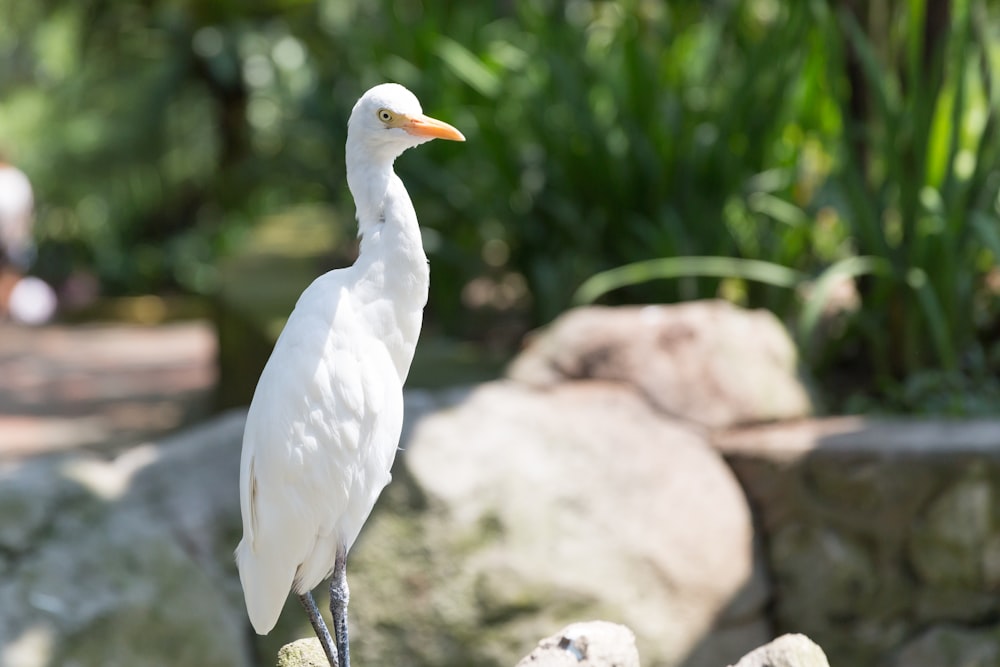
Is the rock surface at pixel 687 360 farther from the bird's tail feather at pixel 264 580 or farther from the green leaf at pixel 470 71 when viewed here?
the bird's tail feather at pixel 264 580

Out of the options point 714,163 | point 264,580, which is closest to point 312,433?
point 264,580

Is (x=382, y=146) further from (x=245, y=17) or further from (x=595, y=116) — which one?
(x=245, y=17)

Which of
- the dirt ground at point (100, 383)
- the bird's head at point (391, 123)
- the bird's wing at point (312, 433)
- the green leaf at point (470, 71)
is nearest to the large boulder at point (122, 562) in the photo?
the bird's wing at point (312, 433)

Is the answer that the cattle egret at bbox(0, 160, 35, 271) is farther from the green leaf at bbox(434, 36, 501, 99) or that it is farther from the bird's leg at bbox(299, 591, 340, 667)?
the bird's leg at bbox(299, 591, 340, 667)

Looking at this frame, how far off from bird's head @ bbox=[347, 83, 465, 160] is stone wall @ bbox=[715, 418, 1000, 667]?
200 cm

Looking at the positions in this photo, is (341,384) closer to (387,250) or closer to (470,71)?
(387,250)

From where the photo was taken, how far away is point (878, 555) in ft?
11.5

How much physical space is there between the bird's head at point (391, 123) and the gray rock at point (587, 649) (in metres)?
0.88

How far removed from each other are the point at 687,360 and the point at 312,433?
2.06 m

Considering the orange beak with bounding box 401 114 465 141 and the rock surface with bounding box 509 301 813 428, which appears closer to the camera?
the orange beak with bounding box 401 114 465 141

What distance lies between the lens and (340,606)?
210cm

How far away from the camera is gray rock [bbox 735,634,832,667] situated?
2037 mm

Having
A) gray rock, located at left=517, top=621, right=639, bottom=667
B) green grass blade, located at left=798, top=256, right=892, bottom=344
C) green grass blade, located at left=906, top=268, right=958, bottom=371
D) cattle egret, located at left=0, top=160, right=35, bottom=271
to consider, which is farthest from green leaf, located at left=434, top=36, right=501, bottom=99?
cattle egret, located at left=0, top=160, right=35, bottom=271

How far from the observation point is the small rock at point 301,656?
2.21 metres
